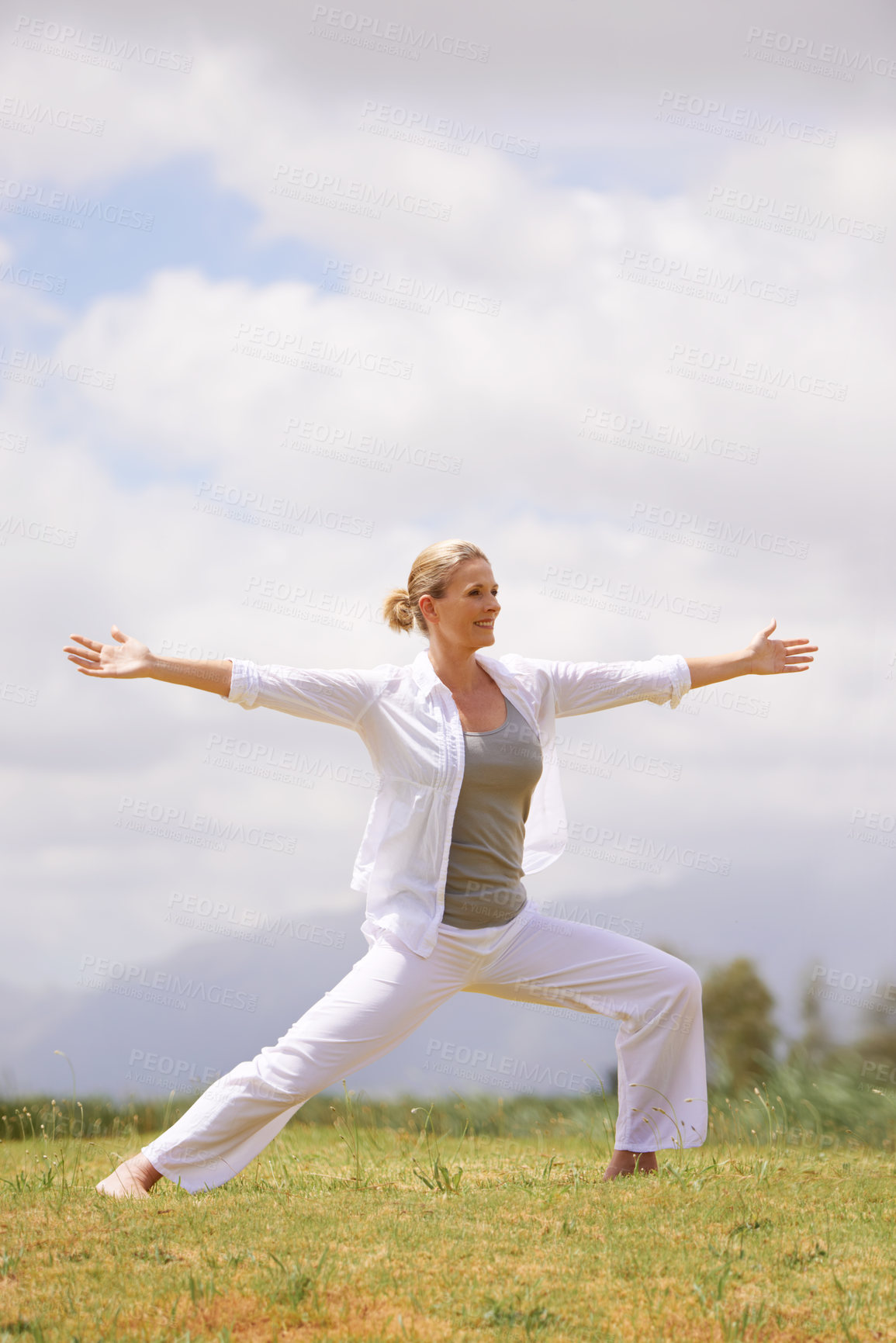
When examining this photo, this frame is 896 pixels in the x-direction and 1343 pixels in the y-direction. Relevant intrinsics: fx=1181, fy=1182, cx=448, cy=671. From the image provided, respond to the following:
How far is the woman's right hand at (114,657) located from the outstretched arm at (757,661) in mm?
2617

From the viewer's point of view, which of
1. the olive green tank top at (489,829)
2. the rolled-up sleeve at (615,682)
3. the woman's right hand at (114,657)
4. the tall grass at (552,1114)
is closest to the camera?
the woman's right hand at (114,657)

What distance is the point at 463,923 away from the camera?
17.2 ft

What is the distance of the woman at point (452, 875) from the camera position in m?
5.01

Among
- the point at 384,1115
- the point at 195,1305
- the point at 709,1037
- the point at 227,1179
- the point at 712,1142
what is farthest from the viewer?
the point at 709,1037

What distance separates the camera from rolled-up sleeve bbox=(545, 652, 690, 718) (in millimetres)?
5773

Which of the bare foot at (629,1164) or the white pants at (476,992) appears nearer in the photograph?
the white pants at (476,992)

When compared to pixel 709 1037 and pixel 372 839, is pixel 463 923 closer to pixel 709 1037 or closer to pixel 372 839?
pixel 372 839

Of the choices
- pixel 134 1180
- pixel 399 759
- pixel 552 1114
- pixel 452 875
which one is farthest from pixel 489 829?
pixel 552 1114

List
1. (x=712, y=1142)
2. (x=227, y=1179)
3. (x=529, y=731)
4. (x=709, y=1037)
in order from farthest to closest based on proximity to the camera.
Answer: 1. (x=709, y=1037)
2. (x=712, y=1142)
3. (x=529, y=731)
4. (x=227, y=1179)

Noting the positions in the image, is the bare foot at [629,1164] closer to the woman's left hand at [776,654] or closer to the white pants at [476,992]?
the white pants at [476,992]

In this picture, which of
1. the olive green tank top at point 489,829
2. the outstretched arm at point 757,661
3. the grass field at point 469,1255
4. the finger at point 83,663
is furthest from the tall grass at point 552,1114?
the finger at point 83,663

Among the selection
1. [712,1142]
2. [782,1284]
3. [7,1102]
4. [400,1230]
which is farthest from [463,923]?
[7,1102]

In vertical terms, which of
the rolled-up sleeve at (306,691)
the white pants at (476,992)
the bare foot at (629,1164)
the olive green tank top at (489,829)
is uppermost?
the rolled-up sleeve at (306,691)

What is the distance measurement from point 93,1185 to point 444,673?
2.85m
